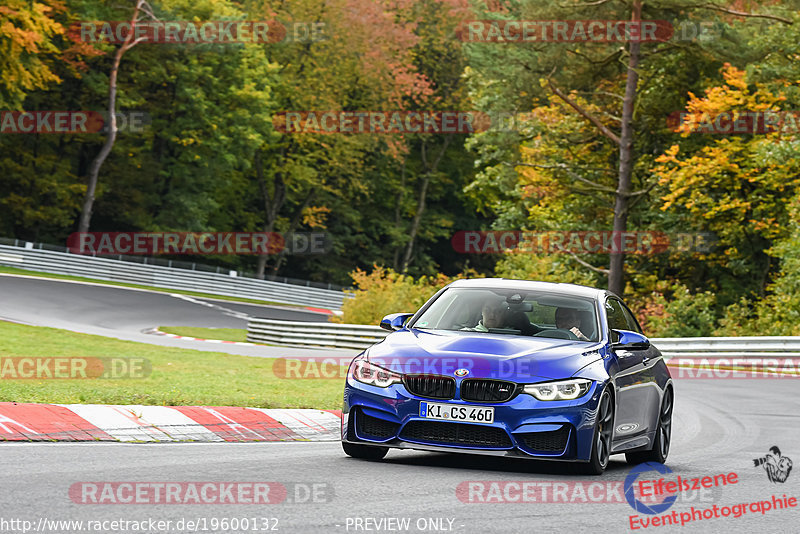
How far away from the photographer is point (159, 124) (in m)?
63.5

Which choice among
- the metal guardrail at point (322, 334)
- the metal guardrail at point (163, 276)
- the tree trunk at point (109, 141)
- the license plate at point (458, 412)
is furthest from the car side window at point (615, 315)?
the tree trunk at point (109, 141)

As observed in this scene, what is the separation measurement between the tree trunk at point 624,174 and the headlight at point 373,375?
3026 centimetres

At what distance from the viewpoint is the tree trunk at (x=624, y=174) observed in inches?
1522

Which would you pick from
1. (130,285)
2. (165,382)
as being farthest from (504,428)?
(130,285)

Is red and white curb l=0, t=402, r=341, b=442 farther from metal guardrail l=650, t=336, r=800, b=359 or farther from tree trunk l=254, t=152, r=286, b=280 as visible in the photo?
tree trunk l=254, t=152, r=286, b=280

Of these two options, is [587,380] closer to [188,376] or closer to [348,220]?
[188,376]

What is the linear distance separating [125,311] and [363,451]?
32203 mm

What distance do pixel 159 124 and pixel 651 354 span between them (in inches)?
2162

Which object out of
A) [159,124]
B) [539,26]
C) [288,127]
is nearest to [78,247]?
[159,124]

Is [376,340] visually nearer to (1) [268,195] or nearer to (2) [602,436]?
→ (2) [602,436]

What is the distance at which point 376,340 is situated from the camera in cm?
3092

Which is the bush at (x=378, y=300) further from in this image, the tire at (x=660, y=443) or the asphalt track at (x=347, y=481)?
the tire at (x=660, y=443)

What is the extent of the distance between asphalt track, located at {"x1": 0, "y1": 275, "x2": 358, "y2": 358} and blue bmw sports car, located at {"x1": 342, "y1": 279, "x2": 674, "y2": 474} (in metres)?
17.0

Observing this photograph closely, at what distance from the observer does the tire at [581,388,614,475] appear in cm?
922
